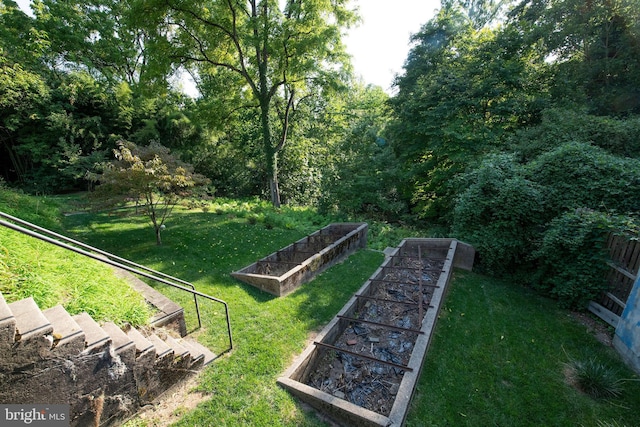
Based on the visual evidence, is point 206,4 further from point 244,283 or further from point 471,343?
point 471,343

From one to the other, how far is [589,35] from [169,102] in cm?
2068

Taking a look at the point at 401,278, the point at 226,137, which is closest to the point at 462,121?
the point at 401,278

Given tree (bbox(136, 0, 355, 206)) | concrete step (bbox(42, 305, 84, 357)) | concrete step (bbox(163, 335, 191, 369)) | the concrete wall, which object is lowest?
the concrete wall

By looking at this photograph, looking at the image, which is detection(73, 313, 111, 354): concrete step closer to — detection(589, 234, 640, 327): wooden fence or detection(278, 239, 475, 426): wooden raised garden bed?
detection(278, 239, 475, 426): wooden raised garden bed

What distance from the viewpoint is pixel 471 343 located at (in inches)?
163

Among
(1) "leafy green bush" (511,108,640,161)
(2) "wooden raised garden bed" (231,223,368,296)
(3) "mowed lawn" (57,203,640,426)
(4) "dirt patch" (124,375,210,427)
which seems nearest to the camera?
(4) "dirt patch" (124,375,210,427)

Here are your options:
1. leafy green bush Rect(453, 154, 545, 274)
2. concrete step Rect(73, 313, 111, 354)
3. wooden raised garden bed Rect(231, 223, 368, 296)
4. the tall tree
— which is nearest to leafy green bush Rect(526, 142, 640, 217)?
leafy green bush Rect(453, 154, 545, 274)

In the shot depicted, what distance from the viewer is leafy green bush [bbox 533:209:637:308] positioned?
15.0ft

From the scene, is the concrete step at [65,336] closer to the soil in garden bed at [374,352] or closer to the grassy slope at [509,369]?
the soil in garden bed at [374,352]
